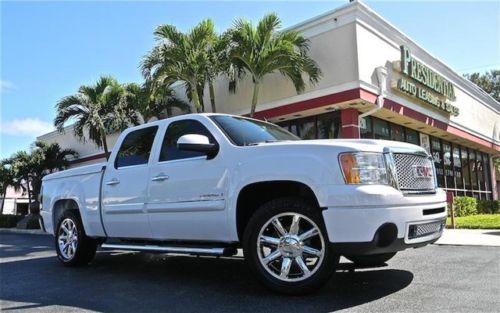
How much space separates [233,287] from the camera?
520cm

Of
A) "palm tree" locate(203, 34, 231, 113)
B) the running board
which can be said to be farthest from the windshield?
"palm tree" locate(203, 34, 231, 113)

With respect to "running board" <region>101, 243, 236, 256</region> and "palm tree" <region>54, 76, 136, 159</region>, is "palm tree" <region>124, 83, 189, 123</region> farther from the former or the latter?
"running board" <region>101, 243, 236, 256</region>

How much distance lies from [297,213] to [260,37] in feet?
32.7

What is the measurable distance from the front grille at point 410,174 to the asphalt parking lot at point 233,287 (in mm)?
1014

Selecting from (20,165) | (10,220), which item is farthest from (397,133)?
(10,220)

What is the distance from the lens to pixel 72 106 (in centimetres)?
1939

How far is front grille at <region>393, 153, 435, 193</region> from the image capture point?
4719 mm

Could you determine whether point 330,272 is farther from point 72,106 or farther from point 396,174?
point 72,106

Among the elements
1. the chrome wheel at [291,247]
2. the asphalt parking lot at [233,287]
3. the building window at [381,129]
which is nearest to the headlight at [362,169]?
the chrome wheel at [291,247]

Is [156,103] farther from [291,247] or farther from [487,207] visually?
[487,207]

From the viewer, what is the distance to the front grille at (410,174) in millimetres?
4719

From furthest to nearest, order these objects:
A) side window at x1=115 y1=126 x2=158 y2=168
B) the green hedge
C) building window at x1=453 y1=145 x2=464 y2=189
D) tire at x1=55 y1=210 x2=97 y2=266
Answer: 1. building window at x1=453 y1=145 x2=464 y2=189
2. the green hedge
3. tire at x1=55 y1=210 x2=97 y2=266
4. side window at x1=115 y1=126 x2=158 y2=168

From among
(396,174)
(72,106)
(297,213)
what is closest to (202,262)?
(297,213)

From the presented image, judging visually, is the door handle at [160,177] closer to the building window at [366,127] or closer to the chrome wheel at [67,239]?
the chrome wheel at [67,239]
